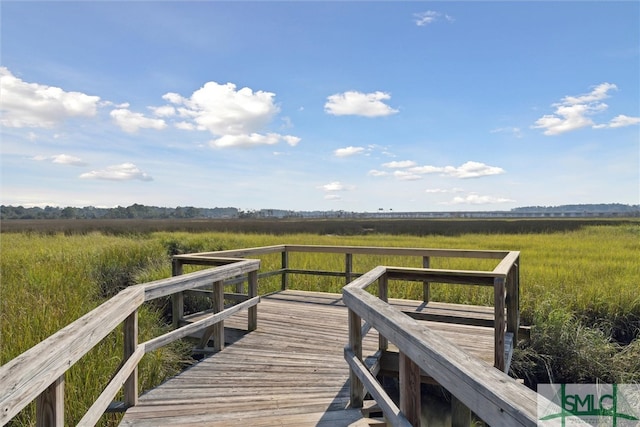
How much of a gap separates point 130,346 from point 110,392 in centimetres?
52

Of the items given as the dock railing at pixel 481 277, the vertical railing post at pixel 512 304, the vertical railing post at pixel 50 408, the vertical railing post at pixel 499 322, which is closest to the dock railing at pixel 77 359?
the vertical railing post at pixel 50 408

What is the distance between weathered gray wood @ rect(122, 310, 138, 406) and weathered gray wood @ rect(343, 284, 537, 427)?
6.96ft

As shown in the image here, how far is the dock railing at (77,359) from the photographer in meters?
1.73

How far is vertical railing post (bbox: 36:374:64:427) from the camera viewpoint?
201 centimetres

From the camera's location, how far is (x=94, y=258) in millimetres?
12617

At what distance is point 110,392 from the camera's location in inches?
112

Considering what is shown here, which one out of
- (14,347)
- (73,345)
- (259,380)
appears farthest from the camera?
(14,347)

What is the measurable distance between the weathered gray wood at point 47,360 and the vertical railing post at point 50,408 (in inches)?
3.3

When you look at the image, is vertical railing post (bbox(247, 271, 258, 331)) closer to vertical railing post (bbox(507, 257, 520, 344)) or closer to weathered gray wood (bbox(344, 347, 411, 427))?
weathered gray wood (bbox(344, 347, 411, 427))

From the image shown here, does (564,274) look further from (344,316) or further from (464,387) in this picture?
(464,387)

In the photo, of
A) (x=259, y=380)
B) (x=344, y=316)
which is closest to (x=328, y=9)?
(x=344, y=316)

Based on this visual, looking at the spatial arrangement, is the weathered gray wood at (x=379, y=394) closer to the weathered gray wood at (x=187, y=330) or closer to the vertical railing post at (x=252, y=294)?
the weathered gray wood at (x=187, y=330)

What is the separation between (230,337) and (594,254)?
46.9ft

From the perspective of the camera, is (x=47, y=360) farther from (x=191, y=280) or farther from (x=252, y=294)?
(x=252, y=294)
